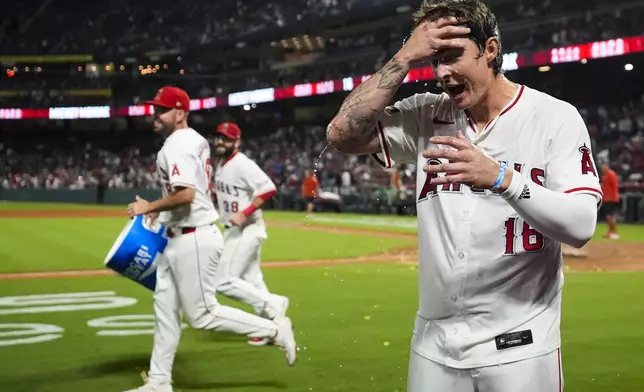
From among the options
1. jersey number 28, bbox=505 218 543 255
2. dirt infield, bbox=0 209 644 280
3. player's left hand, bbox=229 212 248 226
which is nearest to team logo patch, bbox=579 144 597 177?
jersey number 28, bbox=505 218 543 255

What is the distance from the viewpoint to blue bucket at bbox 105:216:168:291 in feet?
18.8

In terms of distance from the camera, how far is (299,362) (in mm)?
6598

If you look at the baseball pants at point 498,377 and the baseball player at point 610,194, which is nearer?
the baseball pants at point 498,377

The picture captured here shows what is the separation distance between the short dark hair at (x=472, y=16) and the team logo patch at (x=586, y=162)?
16.2 inches

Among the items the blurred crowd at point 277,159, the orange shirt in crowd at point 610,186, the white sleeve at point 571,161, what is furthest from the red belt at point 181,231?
the orange shirt in crowd at point 610,186

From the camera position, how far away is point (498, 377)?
8.12 feet

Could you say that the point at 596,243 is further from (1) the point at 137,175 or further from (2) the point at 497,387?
(1) the point at 137,175

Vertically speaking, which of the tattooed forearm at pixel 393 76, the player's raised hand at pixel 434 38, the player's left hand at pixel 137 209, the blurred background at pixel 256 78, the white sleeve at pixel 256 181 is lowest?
the player's left hand at pixel 137 209

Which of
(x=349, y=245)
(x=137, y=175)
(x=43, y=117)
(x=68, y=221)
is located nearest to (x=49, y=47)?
(x=43, y=117)

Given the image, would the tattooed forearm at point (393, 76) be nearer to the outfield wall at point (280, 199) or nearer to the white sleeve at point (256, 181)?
the white sleeve at point (256, 181)

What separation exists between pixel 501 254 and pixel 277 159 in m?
40.4

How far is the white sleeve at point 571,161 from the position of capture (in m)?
2.33

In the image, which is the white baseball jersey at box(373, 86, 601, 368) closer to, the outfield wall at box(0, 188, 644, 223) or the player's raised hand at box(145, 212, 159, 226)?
the player's raised hand at box(145, 212, 159, 226)

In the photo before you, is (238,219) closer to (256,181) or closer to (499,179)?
(256,181)
